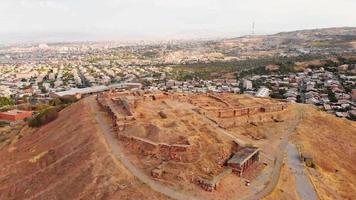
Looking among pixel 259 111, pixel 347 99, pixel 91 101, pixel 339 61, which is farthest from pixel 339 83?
pixel 91 101

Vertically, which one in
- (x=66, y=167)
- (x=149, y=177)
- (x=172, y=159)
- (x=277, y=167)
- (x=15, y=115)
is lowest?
(x=15, y=115)

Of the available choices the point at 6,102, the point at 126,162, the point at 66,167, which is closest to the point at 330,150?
the point at 126,162

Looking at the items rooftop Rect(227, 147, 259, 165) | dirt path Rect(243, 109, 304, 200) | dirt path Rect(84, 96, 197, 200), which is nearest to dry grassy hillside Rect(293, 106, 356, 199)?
dirt path Rect(243, 109, 304, 200)

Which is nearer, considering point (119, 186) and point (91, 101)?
point (119, 186)

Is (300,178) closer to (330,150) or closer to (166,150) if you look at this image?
(166,150)

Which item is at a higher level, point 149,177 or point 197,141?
point 197,141

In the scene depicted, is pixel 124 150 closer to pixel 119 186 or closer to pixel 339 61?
pixel 119 186

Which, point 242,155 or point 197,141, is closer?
point 242,155
